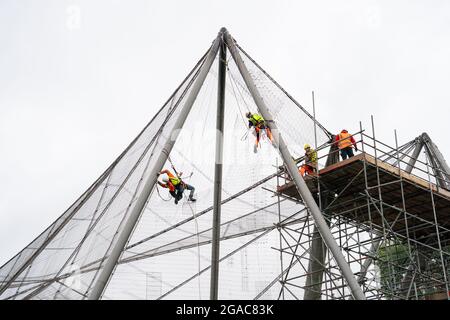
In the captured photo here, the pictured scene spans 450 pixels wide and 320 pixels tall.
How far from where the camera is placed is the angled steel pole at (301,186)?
14.7 m

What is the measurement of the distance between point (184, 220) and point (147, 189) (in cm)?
282

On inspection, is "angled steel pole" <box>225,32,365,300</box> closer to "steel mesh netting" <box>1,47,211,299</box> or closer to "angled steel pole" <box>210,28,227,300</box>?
"angled steel pole" <box>210,28,227,300</box>

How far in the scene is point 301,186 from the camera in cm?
1584

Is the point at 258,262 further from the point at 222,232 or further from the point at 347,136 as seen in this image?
the point at 347,136

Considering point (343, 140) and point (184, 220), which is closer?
point (184, 220)

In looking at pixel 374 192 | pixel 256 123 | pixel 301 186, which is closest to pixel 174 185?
pixel 256 123

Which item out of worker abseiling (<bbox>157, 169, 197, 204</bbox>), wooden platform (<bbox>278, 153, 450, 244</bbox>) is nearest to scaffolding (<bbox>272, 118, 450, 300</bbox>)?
wooden platform (<bbox>278, 153, 450, 244</bbox>)

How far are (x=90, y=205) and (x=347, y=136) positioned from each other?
7.25 metres

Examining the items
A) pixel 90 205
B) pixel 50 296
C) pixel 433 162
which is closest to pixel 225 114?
pixel 90 205

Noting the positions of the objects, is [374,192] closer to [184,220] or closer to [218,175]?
[218,175]

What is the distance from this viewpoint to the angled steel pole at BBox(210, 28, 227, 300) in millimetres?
16766

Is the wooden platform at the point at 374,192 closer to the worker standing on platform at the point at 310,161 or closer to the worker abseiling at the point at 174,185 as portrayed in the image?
the worker standing on platform at the point at 310,161

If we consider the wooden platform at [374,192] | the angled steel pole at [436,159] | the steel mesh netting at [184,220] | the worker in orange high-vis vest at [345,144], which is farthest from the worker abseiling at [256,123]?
the angled steel pole at [436,159]

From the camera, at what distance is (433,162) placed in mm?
22641
